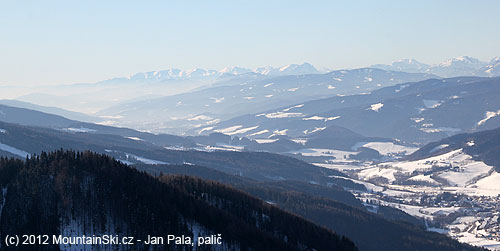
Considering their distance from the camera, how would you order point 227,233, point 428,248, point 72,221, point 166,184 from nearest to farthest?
point 72,221, point 227,233, point 166,184, point 428,248

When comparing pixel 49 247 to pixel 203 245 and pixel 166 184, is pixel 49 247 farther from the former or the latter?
pixel 166 184

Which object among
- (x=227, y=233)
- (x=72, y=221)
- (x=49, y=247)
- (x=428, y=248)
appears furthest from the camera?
(x=428, y=248)

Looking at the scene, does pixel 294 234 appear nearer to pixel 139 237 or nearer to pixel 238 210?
pixel 238 210

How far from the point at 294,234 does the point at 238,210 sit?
11.9 metres

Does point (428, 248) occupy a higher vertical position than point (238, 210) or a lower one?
lower

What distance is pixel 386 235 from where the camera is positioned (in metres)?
198

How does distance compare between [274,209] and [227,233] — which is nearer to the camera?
[227,233]

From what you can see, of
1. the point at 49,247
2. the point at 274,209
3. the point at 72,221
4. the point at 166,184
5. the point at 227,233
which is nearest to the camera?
the point at 49,247

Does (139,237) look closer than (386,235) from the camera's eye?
Yes

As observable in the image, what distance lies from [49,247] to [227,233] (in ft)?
107

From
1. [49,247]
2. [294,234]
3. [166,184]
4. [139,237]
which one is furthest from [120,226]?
[294,234]

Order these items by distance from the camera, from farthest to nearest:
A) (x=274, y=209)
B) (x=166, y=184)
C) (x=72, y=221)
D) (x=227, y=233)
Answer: (x=274, y=209)
(x=166, y=184)
(x=227, y=233)
(x=72, y=221)

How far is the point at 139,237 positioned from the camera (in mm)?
122125

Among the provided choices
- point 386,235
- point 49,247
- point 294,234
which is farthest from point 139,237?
point 386,235
